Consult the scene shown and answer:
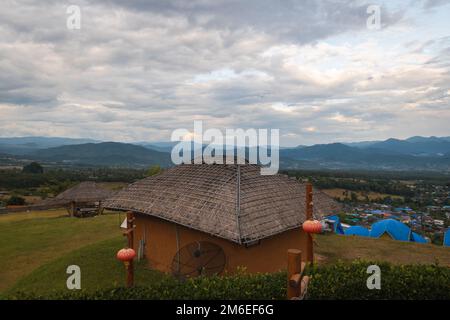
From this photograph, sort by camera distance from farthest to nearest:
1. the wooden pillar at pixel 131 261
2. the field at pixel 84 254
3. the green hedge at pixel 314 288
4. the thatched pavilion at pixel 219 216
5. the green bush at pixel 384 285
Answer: the field at pixel 84 254 < the thatched pavilion at pixel 219 216 < the wooden pillar at pixel 131 261 < the green bush at pixel 384 285 < the green hedge at pixel 314 288

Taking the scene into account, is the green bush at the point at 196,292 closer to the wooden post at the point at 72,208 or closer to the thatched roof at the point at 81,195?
the wooden post at the point at 72,208

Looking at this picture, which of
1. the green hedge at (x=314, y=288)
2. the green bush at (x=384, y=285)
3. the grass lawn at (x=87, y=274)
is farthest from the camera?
the grass lawn at (x=87, y=274)

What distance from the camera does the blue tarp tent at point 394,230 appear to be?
20.3 meters

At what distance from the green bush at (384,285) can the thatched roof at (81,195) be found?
26704 millimetres

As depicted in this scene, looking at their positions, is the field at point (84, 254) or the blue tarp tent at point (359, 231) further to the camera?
the blue tarp tent at point (359, 231)

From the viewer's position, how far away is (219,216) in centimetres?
974

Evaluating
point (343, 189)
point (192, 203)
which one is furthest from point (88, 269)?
point (343, 189)

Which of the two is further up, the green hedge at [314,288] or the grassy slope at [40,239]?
the green hedge at [314,288]

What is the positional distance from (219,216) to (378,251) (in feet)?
31.2

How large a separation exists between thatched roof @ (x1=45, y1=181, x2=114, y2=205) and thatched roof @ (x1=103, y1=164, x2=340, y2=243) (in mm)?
17806

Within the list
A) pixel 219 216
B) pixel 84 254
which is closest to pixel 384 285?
pixel 219 216

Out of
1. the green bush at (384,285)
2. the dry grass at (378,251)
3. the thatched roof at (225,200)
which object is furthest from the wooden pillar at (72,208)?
the green bush at (384,285)

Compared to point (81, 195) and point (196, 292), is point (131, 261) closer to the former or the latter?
point (196, 292)
